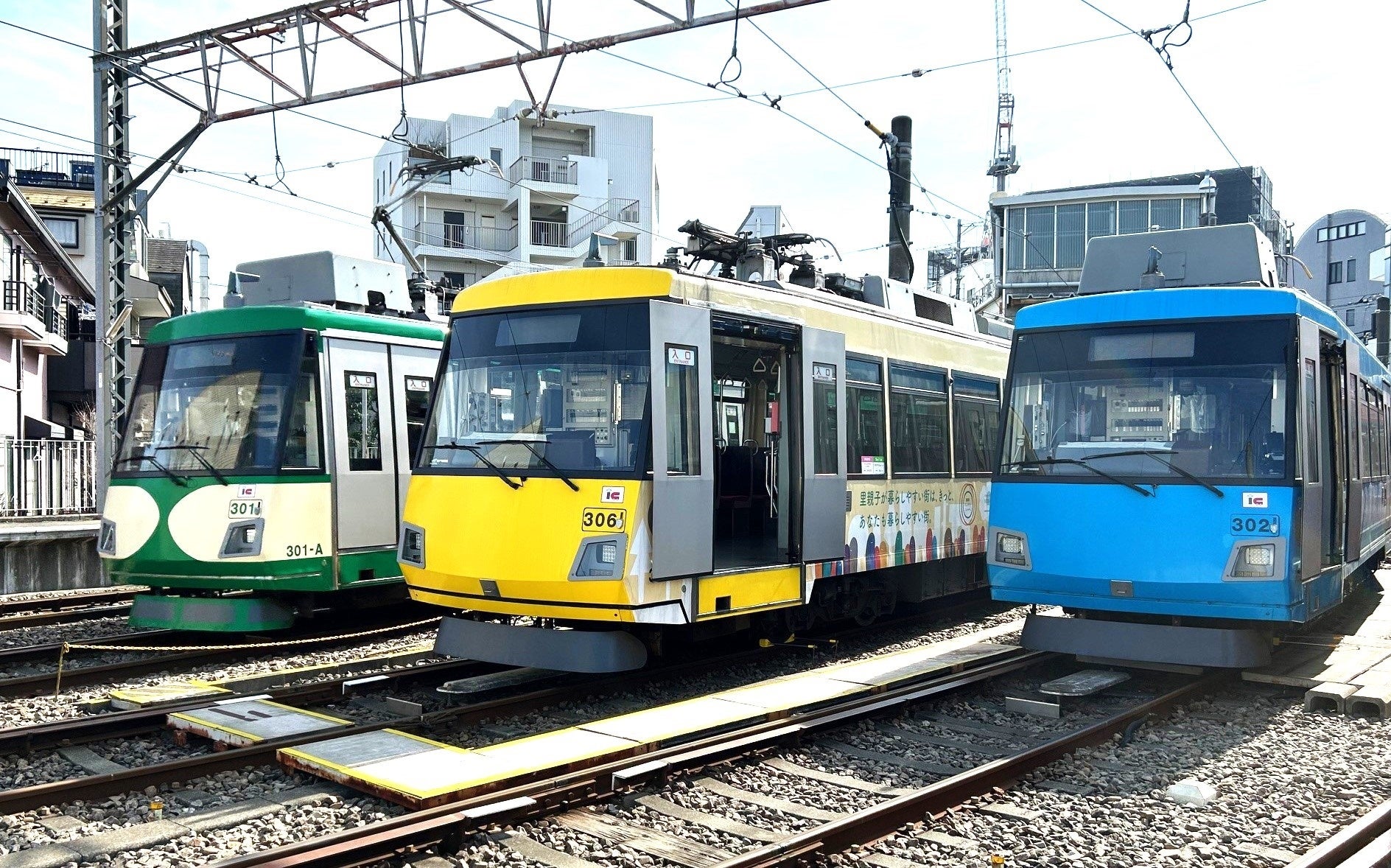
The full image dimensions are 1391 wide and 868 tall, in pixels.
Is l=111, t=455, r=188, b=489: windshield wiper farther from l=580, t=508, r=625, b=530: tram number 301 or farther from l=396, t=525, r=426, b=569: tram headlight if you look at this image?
l=580, t=508, r=625, b=530: tram number 301

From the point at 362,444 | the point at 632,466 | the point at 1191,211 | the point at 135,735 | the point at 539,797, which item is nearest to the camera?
the point at 539,797

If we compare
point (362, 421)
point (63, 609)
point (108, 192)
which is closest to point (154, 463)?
point (362, 421)

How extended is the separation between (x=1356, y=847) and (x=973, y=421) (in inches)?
344

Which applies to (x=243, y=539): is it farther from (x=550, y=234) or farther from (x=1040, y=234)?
(x=550, y=234)

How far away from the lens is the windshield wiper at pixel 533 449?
Answer: 28.0ft

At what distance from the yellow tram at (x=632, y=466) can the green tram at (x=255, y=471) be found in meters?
2.00

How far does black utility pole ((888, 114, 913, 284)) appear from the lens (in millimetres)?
21359

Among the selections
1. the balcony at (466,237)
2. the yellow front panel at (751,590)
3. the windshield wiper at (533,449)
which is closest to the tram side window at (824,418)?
the yellow front panel at (751,590)

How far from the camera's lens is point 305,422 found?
11.2 m

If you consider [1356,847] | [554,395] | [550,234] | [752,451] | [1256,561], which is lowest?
[1356,847]

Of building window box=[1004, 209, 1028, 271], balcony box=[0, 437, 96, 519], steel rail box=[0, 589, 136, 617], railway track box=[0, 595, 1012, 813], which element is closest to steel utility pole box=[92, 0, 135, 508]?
steel rail box=[0, 589, 136, 617]

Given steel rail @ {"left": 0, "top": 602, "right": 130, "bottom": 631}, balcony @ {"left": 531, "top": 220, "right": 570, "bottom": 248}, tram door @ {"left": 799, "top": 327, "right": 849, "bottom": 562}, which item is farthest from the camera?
balcony @ {"left": 531, "top": 220, "right": 570, "bottom": 248}

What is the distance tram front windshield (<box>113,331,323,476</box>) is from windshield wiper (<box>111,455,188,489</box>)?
15mm

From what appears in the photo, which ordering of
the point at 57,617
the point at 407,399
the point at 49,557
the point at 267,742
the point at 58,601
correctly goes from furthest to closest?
the point at 49,557 < the point at 58,601 < the point at 57,617 < the point at 407,399 < the point at 267,742
